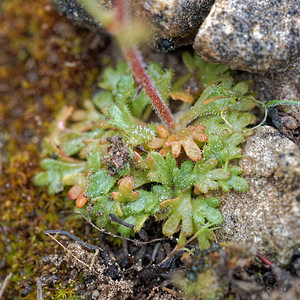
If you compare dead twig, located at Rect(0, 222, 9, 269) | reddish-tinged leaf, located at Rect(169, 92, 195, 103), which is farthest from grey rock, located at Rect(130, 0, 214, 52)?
dead twig, located at Rect(0, 222, 9, 269)

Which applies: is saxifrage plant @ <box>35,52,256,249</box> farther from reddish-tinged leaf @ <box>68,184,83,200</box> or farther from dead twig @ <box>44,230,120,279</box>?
dead twig @ <box>44,230,120,279</box>

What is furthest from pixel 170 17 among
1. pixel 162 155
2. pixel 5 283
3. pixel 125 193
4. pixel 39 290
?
pixel 5 283

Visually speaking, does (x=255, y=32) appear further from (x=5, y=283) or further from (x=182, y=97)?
(x=5, y=283)


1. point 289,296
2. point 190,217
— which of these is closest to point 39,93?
point 190,217

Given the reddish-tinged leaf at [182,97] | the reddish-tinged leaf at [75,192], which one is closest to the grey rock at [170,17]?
the reddish-tinged leaf at [182,97]

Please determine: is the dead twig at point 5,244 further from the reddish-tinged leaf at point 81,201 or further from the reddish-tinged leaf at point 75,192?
the reddish-tinged leaf at point 81,201

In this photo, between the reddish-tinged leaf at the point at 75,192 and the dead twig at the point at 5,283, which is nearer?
the dead twig at the point at 5,283
